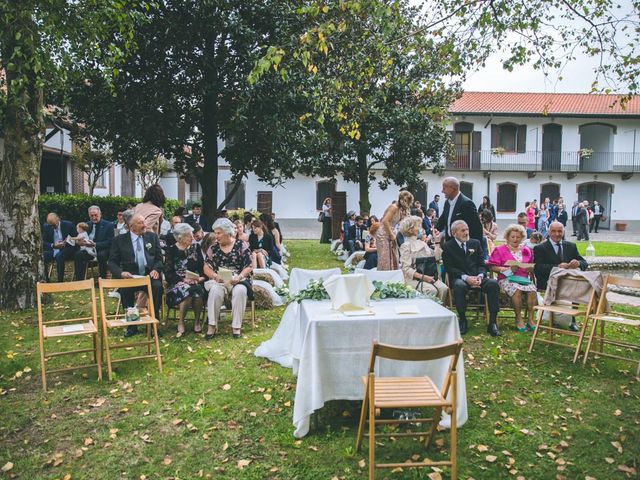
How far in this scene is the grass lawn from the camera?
384 centimetres

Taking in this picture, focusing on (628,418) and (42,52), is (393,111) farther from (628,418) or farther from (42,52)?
(628,418)

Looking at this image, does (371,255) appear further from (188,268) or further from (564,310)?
(564,310)

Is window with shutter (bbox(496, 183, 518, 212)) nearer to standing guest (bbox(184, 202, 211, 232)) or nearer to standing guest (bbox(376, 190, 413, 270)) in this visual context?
standing guest (bbox(184, 202, 211, 232))

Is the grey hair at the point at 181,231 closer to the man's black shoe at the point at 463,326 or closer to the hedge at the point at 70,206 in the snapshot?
the man's black shoe at the point at 463,326

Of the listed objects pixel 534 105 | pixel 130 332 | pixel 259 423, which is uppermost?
pixel 534 105

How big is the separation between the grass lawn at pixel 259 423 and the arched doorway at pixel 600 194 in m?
31.2

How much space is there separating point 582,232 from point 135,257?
23.6 metres

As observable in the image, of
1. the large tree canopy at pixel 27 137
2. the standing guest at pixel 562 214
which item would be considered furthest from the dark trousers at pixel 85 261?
the standing guest at pixel 562 214

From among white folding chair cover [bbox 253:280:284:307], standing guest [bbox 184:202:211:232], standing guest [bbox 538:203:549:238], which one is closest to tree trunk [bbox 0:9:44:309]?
white folding chair cover [bbox 253:280:284:307]

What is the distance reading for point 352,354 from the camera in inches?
171

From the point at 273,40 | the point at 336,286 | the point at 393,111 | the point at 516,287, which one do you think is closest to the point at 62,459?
the point at 336,286

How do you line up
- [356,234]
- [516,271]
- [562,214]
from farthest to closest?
[562,214] < [356,234] < [516,271]

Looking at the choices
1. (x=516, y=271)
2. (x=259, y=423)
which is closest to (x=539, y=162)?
(x=516, y=271)

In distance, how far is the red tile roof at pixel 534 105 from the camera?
33281mm
